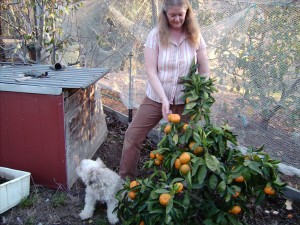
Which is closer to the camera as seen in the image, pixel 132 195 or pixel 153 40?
pixel 132 195

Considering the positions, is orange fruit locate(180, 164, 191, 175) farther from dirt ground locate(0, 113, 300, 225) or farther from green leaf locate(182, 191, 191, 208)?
dirt ground locate(0, 113, 300, 225)

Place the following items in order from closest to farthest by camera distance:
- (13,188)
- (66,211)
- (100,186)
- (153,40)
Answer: (153,40) → (100,186) → (13,188) → (66,211)

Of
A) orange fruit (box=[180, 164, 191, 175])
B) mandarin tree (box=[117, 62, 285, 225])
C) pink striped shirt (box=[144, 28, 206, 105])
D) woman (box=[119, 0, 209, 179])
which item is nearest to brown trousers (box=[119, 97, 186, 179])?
woman (box=[119, 0, 209, 179])

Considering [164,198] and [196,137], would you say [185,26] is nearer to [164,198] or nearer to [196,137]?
[196,137]

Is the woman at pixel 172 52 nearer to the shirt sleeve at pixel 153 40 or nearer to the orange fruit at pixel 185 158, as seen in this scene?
the shirt sleeve at pixel 153 40

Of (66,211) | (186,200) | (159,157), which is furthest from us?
(66,211)

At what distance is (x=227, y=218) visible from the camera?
7.55 ft

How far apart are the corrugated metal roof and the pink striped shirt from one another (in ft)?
2.51

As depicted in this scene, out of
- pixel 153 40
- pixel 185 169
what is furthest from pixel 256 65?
pixel 185 169

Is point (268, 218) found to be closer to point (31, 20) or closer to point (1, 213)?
point (1, 213)

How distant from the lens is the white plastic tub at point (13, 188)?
9.58 feet

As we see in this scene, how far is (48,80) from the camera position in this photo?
3.27m

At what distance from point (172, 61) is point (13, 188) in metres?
1.89

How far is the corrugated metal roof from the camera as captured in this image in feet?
9.97
